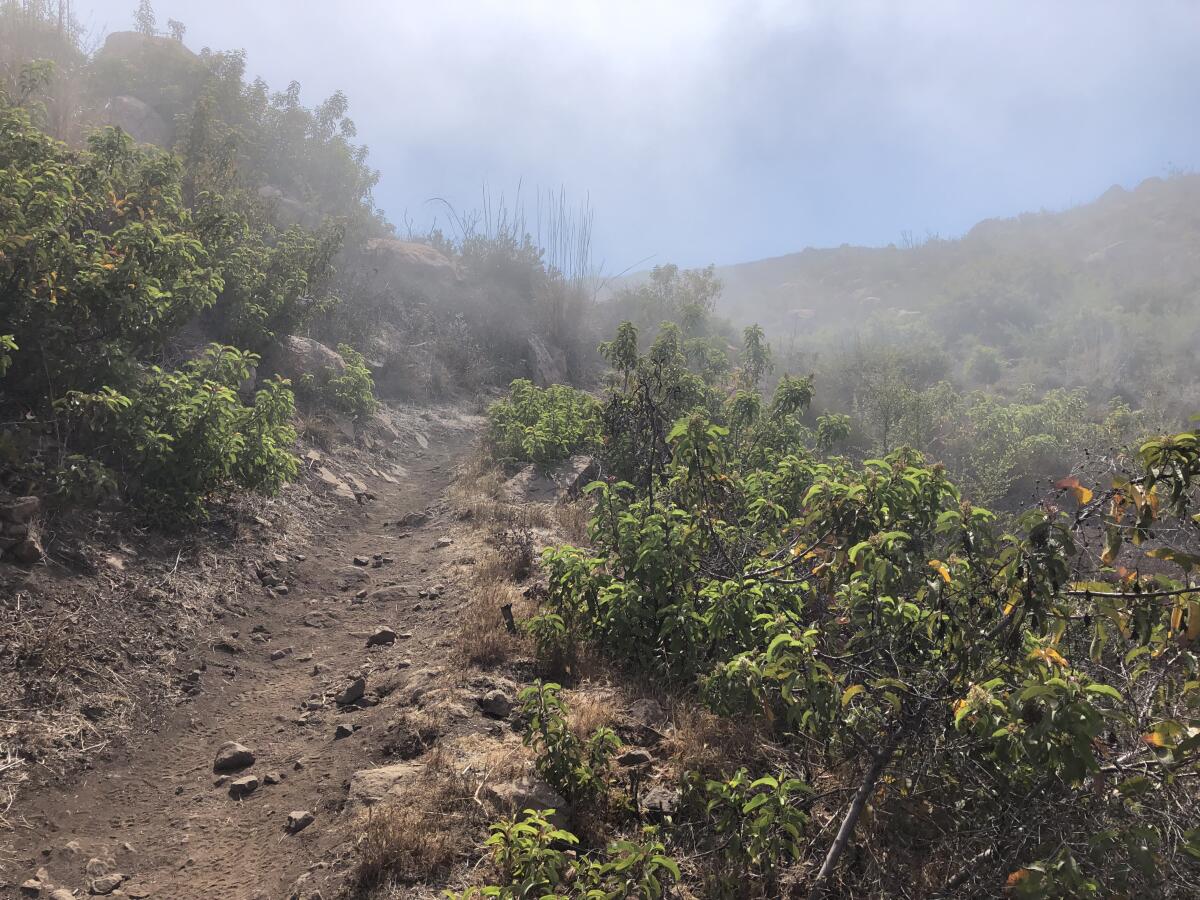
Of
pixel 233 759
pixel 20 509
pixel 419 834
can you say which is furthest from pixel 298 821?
pixel 20 509

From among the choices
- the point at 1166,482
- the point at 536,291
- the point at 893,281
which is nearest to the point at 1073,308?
the point at 893,281

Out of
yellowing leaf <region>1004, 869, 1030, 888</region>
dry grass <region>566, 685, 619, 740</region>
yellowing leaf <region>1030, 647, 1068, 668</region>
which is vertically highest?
yellowing leaf <region>1030, 647, 1068, 668</region>

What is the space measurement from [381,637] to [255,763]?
1.65 meters

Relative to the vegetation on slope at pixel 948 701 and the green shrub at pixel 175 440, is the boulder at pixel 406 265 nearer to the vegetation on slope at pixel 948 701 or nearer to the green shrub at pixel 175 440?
Answer: the green shrub at pixel 175 440

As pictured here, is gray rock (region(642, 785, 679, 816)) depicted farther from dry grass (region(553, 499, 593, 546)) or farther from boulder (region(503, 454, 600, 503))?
boulder (region(503, 454, 600, 503))

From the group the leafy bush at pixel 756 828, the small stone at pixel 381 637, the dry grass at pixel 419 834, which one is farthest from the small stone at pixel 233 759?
the leafy bush at pixel 756 828

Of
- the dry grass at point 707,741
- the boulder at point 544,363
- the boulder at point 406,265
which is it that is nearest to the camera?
the dry grass at point 707,741

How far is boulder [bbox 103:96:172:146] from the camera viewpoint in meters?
17.8

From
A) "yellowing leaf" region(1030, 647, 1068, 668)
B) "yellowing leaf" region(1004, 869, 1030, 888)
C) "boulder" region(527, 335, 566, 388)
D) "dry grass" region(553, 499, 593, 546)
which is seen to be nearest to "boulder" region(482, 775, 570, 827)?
"yellowing leaf" region(1004, 869, 1030, 888)

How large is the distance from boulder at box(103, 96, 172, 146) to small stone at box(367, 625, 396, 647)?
58.7 ft

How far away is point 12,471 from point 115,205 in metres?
3.13

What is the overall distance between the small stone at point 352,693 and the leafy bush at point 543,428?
5.92m

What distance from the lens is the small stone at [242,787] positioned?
3.75 meters

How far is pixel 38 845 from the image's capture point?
3193 millimetres
